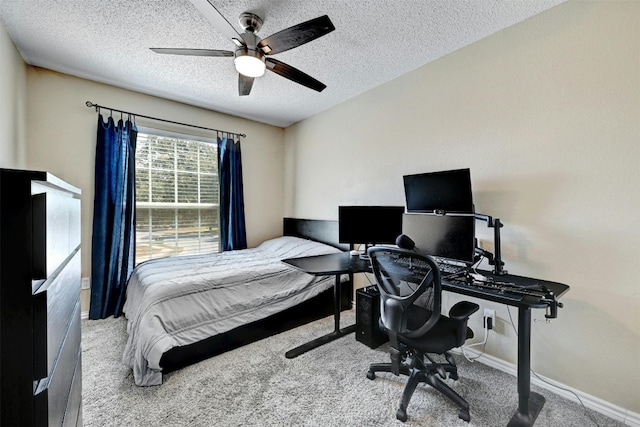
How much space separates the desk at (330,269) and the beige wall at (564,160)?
1095 millimetres

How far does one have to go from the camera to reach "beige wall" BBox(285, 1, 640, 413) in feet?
5.16

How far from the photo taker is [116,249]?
287 centimetres

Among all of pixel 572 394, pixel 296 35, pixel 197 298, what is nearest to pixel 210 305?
pixel 197 298

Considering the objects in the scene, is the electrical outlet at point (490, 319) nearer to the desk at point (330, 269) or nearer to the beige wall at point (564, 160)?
the beige wall at point (564, 160)

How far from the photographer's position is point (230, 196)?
373cm

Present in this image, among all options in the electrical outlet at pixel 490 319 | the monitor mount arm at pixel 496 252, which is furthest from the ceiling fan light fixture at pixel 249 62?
the electrical outlet at pixel 490 319

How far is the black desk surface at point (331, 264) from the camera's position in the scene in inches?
84.5

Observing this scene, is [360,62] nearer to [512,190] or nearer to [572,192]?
[512,190]

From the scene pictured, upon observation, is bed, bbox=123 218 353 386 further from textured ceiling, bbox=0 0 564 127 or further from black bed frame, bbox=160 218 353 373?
textured ceiling, bbox=0 0 564 127

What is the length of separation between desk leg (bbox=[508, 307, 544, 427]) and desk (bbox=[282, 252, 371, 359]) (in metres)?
1.06

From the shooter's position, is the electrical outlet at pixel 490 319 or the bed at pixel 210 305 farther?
the electrical outlet at pixel 490 319

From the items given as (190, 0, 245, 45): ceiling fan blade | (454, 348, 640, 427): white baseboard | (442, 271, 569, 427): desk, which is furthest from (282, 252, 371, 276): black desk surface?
(190, 0, 245, 45): ceiling fan blade

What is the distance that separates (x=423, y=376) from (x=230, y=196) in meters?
3.06

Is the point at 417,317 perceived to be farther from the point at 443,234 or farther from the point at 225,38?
the point at 225,38
